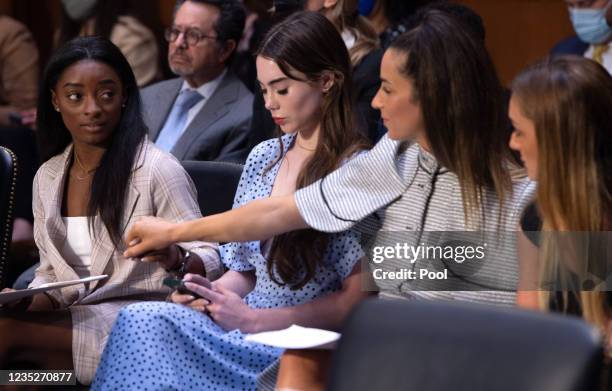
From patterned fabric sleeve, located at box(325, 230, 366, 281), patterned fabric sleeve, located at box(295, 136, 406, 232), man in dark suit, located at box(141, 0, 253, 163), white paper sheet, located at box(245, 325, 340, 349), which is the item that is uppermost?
man in dark suit, located at box(141, 0, 253, 163)

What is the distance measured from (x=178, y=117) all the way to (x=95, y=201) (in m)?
1.32

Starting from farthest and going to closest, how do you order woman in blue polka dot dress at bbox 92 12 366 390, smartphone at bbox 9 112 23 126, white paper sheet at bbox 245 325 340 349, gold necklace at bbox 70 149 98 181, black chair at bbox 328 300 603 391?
smartphone at bbox 9 112 23 126 → gold necklace at bbox 70 149 98 181 → woman in blue polka dot dress at bbox 92 12 366 390 → white paper sheet at bbox 245 325 340 349 → black chair at bbox 328 300 603 391

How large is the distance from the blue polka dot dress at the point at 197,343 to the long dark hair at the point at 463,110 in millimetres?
322

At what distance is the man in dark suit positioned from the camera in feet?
13.3

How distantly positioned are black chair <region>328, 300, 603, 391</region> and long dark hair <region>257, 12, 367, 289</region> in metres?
0.94

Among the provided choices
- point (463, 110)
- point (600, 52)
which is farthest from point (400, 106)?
point (600, 52)

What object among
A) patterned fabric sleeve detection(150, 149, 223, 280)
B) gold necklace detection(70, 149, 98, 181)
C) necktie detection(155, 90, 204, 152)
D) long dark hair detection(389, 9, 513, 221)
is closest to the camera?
long dark hair detection(389, 9, 513, 221)

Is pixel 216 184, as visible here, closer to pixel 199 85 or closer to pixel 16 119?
pixel 199 85

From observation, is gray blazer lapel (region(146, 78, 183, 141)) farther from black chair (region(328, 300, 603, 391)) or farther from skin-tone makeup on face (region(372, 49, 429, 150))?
black chair (region(328, 300, 603, 391))

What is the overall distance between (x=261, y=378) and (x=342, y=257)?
33cm

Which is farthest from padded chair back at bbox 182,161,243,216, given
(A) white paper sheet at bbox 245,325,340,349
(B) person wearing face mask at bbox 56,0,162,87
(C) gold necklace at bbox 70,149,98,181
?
(B) person wearing face mask at bbox 56,0,162,87

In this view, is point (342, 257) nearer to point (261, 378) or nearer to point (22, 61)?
point (261, 378)

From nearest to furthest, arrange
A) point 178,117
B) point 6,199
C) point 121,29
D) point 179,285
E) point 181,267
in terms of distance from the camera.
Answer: point 179,285, point 181,267, point 6,199, point 178,117, point 121,29

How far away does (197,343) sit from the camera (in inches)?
102
